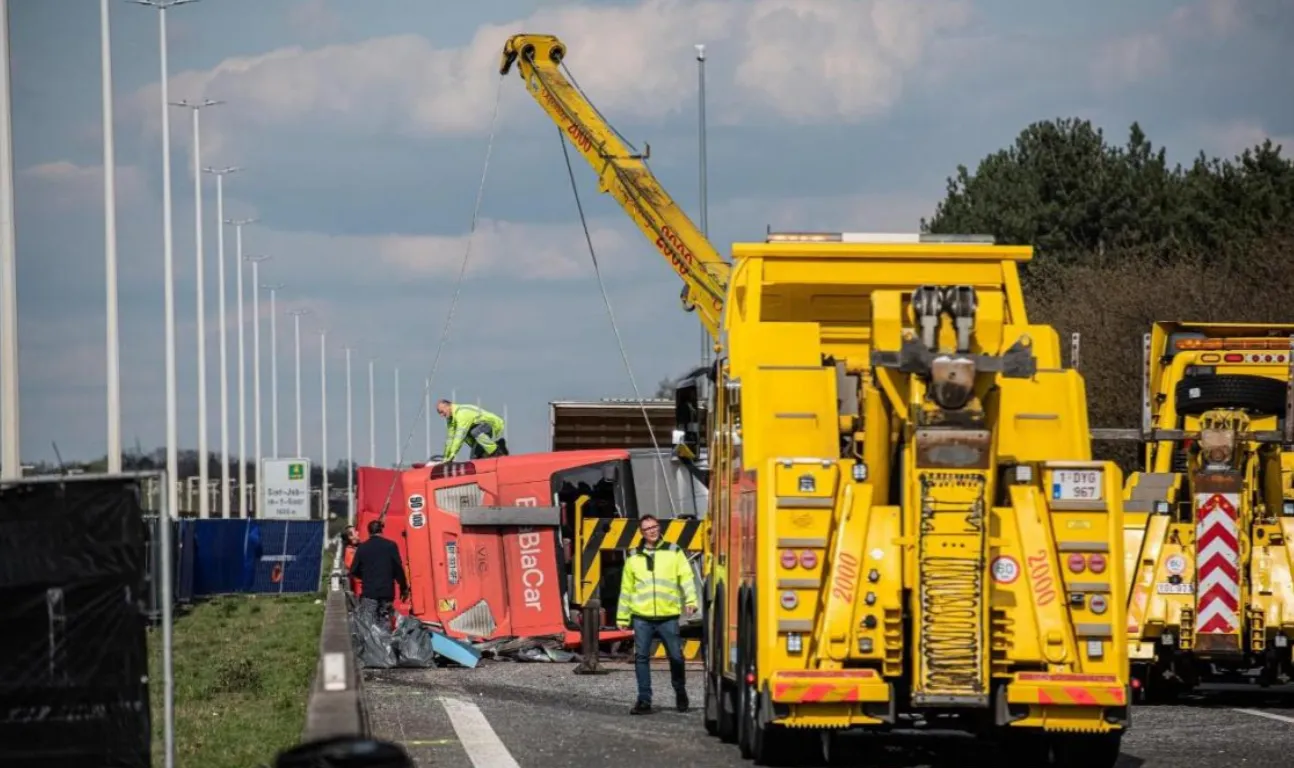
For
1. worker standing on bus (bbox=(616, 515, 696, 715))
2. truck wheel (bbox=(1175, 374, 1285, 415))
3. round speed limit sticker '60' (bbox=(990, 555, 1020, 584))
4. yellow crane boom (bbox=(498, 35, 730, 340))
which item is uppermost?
yellow crane boom (bbox=(498, 35, 730, 340))

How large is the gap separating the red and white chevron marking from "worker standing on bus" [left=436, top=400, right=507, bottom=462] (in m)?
11.1

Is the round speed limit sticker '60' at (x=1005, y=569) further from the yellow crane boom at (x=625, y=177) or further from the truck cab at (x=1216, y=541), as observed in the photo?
the yellow crane boom at (x=625, y=177)

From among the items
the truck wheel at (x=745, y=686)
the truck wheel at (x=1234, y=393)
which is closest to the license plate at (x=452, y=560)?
the truck wheel at (x=1234, y=393)

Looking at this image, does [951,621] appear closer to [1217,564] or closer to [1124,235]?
[1217,564]

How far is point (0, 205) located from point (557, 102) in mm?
7672

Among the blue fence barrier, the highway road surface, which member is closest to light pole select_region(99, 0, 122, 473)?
the blue fence barrier

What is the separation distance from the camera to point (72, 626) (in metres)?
10.8

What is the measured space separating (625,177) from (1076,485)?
17014 millimetres

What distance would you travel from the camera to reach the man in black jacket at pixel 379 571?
87.0ft

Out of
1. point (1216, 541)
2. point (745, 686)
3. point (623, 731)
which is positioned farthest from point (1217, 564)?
point (745, 686)

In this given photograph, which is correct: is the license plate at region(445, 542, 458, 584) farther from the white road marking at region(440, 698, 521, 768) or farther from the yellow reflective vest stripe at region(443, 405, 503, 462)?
the white road marking at region(440, 698, 521, 768)

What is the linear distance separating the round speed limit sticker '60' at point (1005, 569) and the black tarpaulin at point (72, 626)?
543 centimetres

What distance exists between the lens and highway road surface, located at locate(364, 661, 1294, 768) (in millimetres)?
15337

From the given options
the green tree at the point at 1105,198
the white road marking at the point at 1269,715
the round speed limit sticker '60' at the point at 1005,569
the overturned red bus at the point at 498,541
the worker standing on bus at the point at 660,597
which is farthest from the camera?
the green tree at the point at 1105,198
